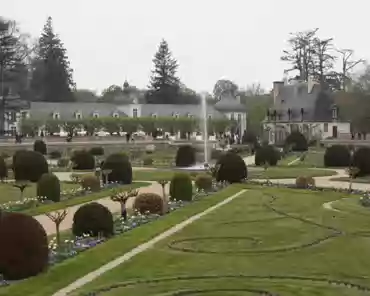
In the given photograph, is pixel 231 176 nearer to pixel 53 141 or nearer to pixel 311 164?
pixel 311 164

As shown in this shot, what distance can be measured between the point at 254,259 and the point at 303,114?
66.8 metres

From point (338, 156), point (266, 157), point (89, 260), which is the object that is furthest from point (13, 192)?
point (338, 156)

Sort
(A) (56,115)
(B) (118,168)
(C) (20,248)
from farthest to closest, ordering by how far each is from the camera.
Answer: (A) (56,115) < (B) (118,168) < (C) (20,248)

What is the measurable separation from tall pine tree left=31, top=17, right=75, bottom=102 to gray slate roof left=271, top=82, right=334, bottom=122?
2968 centimetres

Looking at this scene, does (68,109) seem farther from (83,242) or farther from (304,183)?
(83,242)

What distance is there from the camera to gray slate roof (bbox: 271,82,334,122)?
79.4 m

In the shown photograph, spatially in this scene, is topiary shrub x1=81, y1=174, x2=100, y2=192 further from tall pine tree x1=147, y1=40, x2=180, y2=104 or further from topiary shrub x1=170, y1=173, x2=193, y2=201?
tall pine tree x1=147, y1=40, x2=180, y2=104

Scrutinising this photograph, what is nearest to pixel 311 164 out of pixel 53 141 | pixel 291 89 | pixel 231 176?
pixel 231 176

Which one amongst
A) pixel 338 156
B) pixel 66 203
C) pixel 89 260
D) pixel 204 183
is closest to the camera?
pixel 89 260

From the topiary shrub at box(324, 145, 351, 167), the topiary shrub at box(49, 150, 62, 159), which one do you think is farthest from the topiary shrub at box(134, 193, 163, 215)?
the topiary shrub at box(49, 150, 62, 159)

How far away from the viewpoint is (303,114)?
79.9 metres

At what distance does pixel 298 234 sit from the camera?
17688mm

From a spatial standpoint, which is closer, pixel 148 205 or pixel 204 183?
pixel 148 205

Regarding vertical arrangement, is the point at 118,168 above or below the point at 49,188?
above
